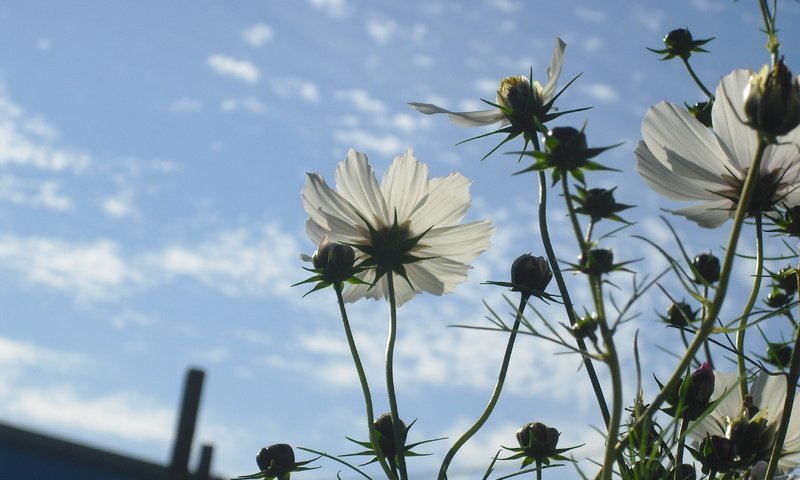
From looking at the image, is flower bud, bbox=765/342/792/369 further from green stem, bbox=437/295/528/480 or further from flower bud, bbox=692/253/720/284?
green stem, bbox=437/295/528/480

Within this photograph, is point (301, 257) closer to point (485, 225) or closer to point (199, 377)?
point (485, 225)

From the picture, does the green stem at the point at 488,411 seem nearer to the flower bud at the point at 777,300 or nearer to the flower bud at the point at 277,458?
the flower bud at the point at 277,458

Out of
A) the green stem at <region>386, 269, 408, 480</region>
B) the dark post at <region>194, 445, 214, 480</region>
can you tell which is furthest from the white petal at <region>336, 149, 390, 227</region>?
the dark post at <region>194, 445, 214, 480</region>

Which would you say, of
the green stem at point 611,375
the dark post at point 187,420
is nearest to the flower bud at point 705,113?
the green stem at point 611,375

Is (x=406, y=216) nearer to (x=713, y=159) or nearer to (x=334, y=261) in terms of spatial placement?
(x=334, y=261)

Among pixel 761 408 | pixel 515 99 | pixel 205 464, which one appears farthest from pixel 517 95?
pixel 205 464

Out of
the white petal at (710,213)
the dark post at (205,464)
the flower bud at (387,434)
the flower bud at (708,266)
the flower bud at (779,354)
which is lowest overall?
the flower bud at (387,434)
